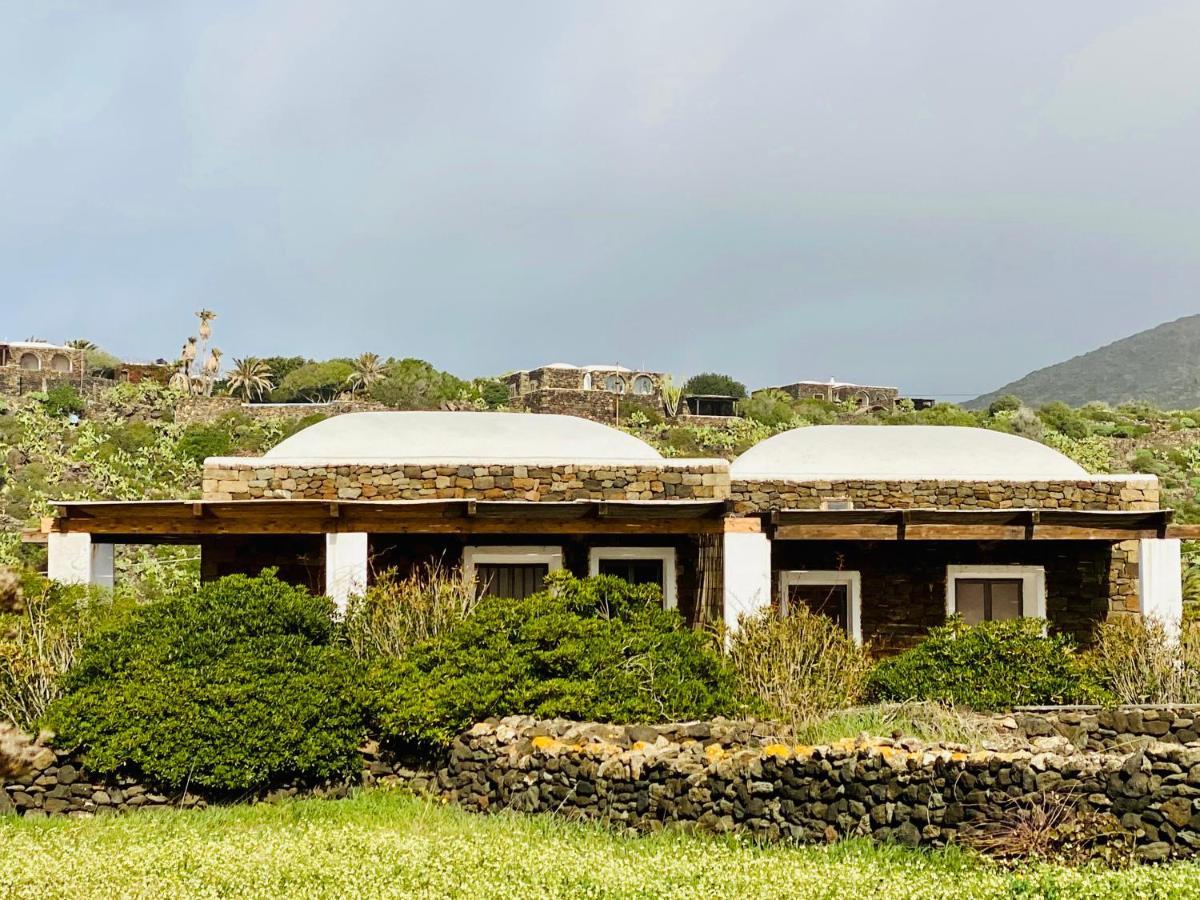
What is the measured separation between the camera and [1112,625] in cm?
1380

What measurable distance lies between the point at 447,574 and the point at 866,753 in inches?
288

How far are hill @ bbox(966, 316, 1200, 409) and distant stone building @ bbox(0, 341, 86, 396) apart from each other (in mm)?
64981

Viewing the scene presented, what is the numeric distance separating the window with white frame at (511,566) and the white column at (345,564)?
5.82 ft

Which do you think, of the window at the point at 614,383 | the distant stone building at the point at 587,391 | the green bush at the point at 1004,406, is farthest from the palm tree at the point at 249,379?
the green bush at the point at 1004,406

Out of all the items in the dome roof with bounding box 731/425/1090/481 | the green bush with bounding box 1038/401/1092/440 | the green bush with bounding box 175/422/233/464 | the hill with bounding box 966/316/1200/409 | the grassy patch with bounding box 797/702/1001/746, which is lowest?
the grassy patch with bounding box 797/702/1001/746

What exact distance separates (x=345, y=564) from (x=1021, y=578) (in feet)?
27.8

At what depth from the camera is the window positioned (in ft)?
195

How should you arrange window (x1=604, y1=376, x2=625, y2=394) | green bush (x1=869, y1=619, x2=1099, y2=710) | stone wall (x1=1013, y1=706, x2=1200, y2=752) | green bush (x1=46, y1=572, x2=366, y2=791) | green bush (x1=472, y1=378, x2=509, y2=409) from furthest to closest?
window (x1=604, y1=376, x2=625, y2=394) → green bush (x1=472, y1=378, x2=509, y2=409) → green bush (x1=869, y1=619, x2=1099, y2=710) → stone wall (x1=1013, y1=706, x2=1200, y2=752) → green bush (x1=46, y1=572, x2=366, y2=791)

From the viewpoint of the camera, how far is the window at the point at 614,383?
59.4m

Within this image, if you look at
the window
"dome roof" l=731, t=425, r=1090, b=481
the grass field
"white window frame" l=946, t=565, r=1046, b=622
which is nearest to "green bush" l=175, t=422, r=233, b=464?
the window

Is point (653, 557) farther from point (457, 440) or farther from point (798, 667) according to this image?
point (798, 667)

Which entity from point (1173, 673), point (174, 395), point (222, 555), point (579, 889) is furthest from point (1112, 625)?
point (174, 395)

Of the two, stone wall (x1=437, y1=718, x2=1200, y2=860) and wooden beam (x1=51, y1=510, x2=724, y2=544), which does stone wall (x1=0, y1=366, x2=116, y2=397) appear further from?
stone wall (x1=437, y1=718, x2=1200, y2=860)

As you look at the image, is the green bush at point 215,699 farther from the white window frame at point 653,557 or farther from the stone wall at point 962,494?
the stone wall at point 962,494
